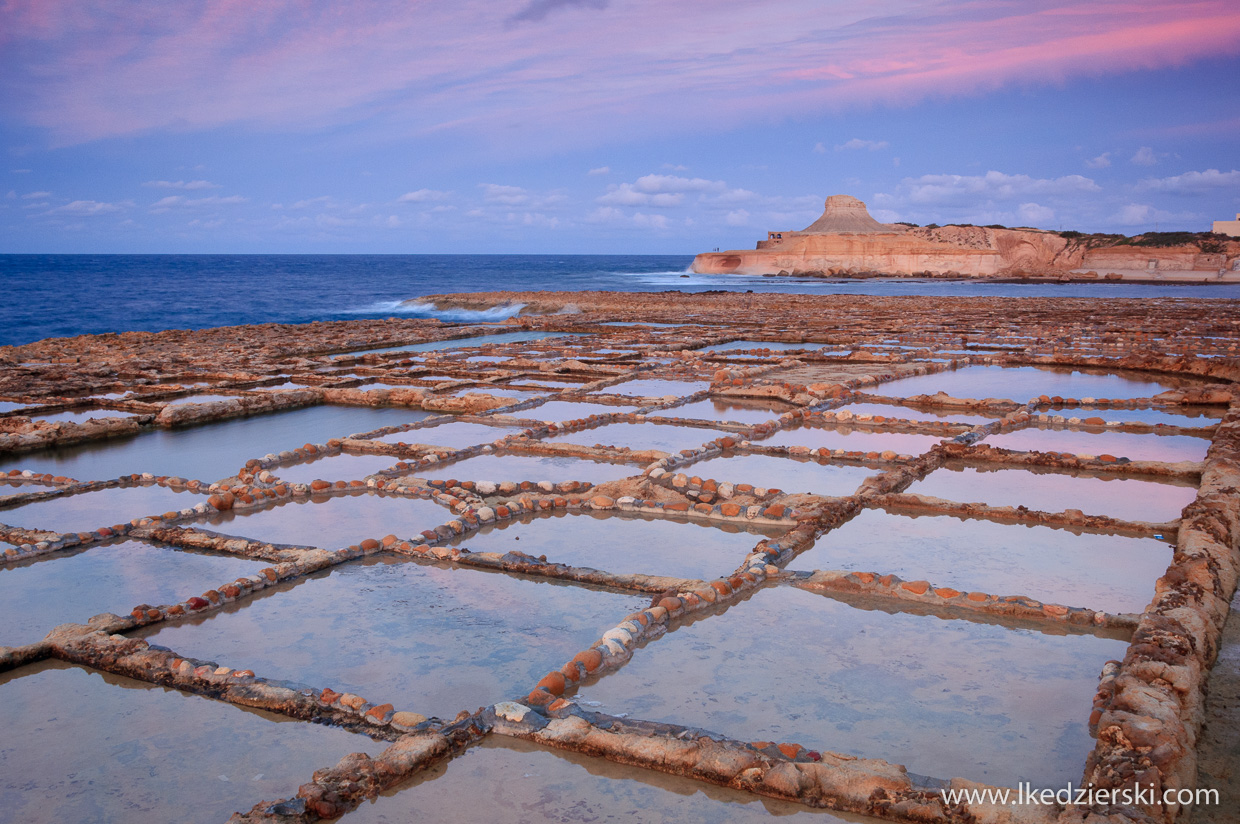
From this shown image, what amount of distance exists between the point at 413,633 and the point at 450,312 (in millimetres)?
33797

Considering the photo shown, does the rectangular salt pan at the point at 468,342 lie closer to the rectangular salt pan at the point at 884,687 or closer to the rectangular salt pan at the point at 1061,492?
the rectangular salt pan at the point at 1061,492

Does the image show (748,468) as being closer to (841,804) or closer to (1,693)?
(841,804)

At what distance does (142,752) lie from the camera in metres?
3.03

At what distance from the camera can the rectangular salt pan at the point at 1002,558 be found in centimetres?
433

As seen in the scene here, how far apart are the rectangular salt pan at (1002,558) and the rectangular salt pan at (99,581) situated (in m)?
3.24

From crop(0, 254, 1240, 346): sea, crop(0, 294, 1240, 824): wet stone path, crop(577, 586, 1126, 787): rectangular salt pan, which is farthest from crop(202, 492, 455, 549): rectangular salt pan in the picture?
crop(0, 254, 1240, 346): sea

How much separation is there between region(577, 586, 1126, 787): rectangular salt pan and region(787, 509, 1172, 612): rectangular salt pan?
1.77 feet

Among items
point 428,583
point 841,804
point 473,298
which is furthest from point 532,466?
point 473,298

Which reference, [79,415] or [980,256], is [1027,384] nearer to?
[79,415]

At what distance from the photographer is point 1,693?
351 centimetres

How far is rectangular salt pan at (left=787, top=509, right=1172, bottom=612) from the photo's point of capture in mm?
4328

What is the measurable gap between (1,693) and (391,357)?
1276 centimetres

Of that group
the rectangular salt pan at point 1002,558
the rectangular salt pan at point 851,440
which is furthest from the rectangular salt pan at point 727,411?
the rectangular salt pan at point 1002,558

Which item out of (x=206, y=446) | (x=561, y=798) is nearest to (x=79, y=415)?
(x=206, y=446)
